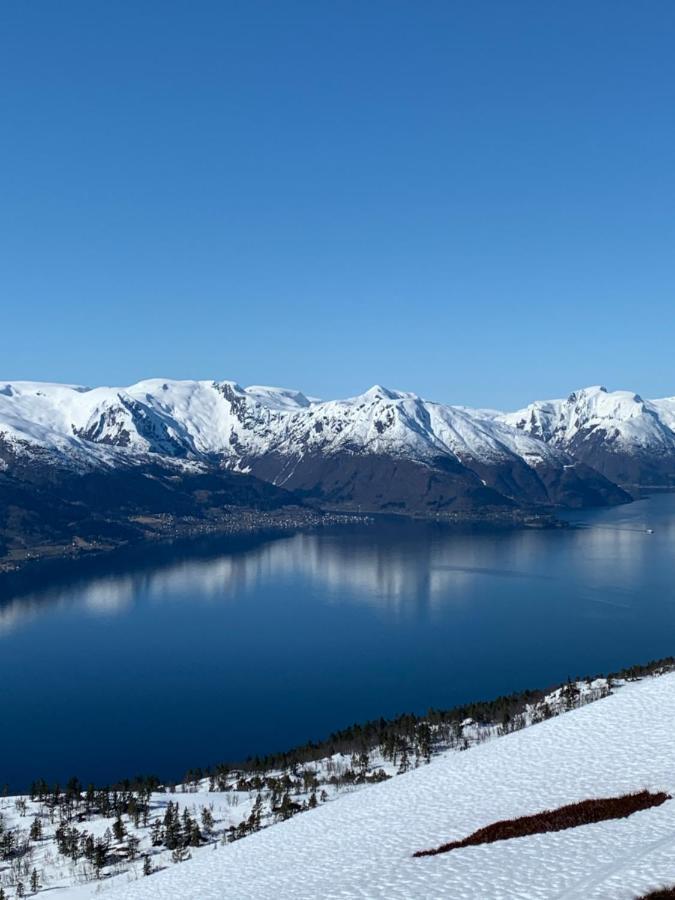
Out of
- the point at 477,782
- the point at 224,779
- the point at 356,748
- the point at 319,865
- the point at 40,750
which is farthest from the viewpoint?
the point at 40,750

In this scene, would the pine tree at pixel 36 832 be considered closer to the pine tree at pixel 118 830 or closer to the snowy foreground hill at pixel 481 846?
the snowy foreground hill at pixel 481 846

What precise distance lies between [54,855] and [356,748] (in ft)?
142

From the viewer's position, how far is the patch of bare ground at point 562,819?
107ft

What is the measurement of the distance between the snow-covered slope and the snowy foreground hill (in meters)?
0.09

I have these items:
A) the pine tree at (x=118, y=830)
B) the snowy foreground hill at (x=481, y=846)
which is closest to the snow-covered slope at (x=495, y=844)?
the snowy foreground hill at (x=481, y=846)

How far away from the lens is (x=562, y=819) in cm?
3338

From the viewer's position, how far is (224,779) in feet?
285

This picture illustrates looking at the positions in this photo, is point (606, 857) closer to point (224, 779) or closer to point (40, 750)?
point (224, 779)

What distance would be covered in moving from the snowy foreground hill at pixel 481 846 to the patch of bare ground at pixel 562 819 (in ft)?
3.35

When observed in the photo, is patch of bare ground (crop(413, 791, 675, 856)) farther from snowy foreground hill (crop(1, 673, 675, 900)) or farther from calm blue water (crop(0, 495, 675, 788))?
calm blue water (crop(0, 495, 675, 788))

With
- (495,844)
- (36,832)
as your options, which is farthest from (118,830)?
(495,844)

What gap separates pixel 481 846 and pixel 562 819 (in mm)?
4672

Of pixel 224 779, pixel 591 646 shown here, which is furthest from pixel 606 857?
pixel 591 646

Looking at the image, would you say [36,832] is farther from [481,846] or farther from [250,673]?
[250,673]
